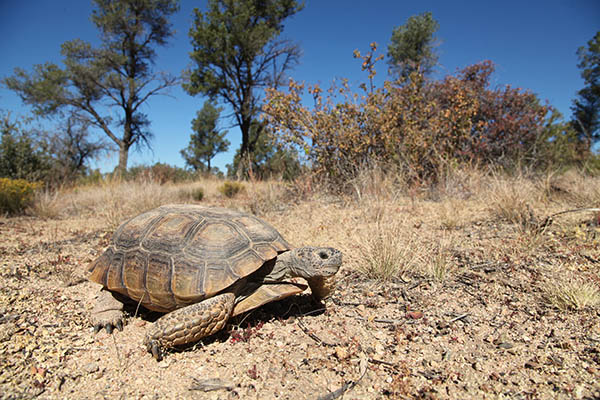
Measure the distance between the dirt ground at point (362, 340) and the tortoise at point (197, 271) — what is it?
210 mm

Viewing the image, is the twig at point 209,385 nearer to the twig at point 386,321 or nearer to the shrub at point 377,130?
the twig at point 386,321

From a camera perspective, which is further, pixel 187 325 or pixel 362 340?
pixel 362 340

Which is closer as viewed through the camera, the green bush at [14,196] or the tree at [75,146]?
the green bush at [14,196]

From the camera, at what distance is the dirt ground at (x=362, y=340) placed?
5.20ft

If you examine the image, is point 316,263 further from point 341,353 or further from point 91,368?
point 91,368

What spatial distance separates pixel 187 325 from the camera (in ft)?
5.90

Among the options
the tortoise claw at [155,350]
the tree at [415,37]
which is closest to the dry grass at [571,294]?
the tortoise claw at [155,350]

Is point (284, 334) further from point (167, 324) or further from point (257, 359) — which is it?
point (167, 324)

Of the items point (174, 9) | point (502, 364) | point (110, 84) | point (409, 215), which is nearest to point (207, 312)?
point (502, 364)

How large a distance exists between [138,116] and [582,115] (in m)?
30.5

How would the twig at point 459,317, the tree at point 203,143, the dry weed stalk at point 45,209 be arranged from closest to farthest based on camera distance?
1. the twig at point 459,317
2. the dry weed stalk at point 45,209
3. the tree at point 203,143

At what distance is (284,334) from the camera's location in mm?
2125

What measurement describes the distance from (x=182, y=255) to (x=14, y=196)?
6.79m

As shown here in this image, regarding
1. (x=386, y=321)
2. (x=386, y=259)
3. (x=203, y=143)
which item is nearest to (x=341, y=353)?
(x=386, y=321)
